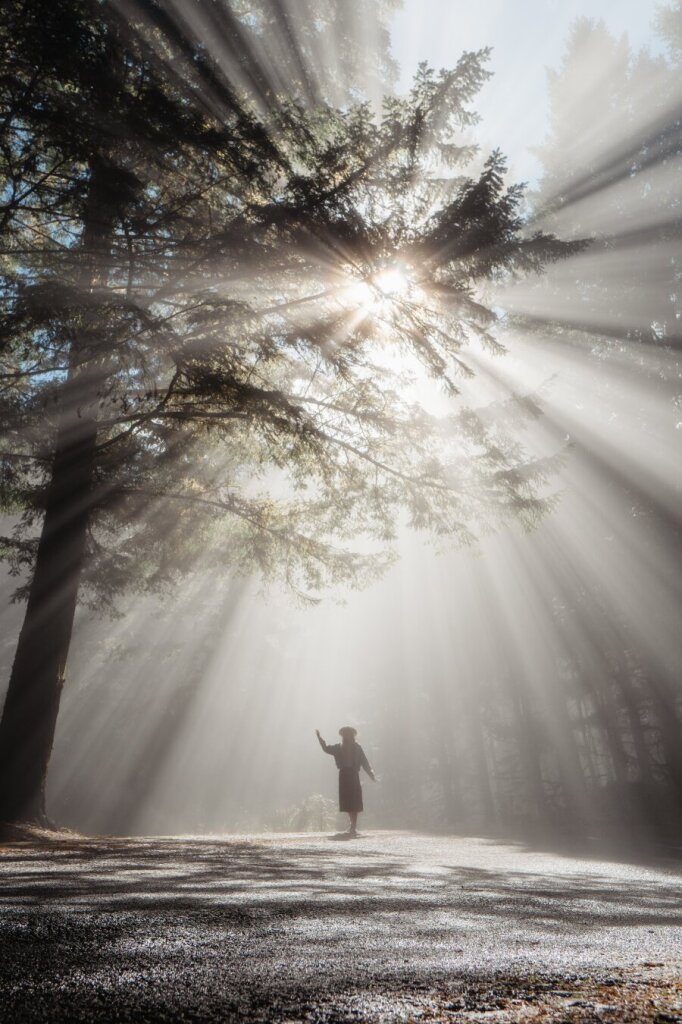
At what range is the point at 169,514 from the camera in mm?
12078

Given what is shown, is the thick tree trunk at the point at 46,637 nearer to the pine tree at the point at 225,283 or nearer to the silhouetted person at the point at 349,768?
the pine tree at the point at 225,283

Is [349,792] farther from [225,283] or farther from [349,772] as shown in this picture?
[225,283]

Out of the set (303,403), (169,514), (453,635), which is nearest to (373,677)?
(453,635)

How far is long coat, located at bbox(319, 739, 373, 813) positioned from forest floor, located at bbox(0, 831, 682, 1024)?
7.07 meters

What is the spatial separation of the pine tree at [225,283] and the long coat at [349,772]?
366cm

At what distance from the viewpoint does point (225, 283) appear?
8.00 metres

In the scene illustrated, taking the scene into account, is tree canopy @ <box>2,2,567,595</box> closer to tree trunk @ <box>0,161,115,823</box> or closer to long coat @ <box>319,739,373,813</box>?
tree trunk @ <box>0,161,115,823</box>

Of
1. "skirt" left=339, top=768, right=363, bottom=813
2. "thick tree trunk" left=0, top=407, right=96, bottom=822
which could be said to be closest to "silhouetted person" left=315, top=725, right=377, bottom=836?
"skirt" left=339, top=768, right=363, bottom=813

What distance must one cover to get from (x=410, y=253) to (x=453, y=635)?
23286 mm

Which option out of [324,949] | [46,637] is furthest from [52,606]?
[324,949]

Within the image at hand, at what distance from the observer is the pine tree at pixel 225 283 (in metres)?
6.47

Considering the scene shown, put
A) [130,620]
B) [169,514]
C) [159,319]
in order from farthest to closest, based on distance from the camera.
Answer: [130,620] < [169,514] < [159,319]

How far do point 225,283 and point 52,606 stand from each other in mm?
5314

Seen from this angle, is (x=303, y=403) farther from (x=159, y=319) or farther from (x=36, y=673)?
(x=36, y=673)
